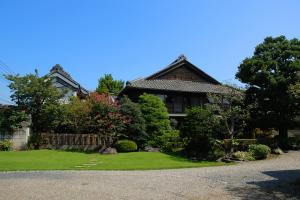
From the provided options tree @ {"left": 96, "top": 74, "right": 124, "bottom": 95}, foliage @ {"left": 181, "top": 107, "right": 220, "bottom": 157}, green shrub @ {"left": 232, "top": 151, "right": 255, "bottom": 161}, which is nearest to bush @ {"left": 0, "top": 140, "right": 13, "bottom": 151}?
foliage @ {"left": 181, "top": 107, "right": 220, "bottom": 157}

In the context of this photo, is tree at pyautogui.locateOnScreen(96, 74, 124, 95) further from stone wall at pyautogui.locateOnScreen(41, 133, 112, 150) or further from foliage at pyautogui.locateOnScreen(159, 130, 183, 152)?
foliage at pyautogui.locateOnScreen(159, 130, 183, 152)

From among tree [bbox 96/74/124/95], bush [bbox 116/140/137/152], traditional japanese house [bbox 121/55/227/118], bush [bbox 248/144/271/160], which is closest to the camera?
bush [bbox 248/144/271/160]

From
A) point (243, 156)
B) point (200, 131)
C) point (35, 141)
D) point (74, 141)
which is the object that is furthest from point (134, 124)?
point (243, 156)

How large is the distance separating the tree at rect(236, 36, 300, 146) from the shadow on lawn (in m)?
11.6

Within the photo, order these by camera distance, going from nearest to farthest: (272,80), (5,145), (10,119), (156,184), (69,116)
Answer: (156,184) < (272,80) < (5,145) < (10,119) < (69,116)

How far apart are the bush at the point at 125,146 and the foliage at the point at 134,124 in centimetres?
123

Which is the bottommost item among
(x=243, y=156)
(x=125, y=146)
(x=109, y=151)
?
(x=243, y=156)

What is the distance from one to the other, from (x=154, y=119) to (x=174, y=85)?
326 inches

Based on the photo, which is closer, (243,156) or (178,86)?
(243,156)

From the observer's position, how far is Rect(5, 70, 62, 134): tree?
87.3ft

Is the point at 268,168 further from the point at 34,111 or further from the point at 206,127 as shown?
the point at 34,111

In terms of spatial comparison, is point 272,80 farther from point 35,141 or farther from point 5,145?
point 5,145

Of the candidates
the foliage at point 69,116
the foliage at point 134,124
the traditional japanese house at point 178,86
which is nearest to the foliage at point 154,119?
the foliage at point 134,124

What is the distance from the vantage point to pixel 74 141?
26.3 m
